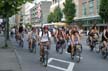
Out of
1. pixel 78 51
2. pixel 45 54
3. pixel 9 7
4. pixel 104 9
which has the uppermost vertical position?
pixel 9 7

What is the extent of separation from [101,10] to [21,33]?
31624 mm

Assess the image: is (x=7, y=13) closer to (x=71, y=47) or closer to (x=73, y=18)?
(x=71, y=47)

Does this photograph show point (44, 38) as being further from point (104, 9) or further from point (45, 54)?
point (104, 9)

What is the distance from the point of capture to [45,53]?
47.7 feet

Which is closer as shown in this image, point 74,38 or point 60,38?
point 74,38

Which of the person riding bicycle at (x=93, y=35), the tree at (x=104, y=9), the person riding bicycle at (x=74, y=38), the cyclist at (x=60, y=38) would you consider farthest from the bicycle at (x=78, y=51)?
the tree at (x=104, y=9)

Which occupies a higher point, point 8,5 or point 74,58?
point 8,5

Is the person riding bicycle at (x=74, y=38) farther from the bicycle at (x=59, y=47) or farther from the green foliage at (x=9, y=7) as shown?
the green foliage at (x=9, y=7)

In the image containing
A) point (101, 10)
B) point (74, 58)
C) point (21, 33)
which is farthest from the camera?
point (101, 10)

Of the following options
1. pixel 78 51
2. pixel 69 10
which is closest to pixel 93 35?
pixel 78 51

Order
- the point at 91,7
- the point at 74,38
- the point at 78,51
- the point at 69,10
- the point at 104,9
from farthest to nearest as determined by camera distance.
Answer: the point at 69,10 → the point at 91,7 → the point at 104,9 → the point at 74,38 → the point at 78,51

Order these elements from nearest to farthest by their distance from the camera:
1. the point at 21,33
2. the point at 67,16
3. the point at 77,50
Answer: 1. the point at 77,50
2. the point at 21,33
3. the point at 67,16

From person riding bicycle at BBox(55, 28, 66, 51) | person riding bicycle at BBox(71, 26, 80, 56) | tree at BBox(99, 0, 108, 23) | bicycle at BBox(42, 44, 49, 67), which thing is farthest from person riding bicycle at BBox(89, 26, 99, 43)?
tree at BBox(99, 0, 108, 23)

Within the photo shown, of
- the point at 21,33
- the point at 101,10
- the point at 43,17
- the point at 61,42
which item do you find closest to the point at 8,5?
the point at 21,33
